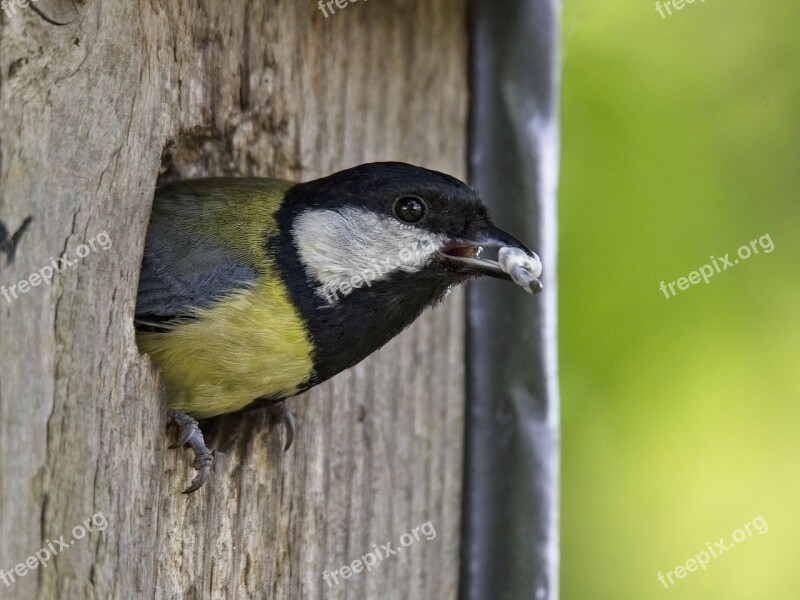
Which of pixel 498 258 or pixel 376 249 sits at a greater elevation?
pixel 376 249

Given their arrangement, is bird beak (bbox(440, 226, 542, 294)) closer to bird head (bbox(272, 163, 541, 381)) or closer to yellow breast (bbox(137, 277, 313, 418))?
bird head (bbox(272, 163, 541, 381))

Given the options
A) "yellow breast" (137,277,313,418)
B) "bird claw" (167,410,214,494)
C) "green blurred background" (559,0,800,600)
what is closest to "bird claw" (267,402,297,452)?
"yellow breast" (137,277,313,418)

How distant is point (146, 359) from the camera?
6.46ft

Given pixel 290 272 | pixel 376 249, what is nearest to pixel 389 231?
pixel 376 249

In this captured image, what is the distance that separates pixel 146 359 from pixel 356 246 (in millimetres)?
593

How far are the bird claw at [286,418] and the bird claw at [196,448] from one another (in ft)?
0.78

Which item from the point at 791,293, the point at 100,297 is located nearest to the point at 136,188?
the point at 100,297

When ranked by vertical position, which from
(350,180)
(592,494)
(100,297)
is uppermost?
(350,180)

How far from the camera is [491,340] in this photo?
270 centimetres

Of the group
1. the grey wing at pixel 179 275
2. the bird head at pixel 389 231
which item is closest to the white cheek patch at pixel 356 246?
Result: the bird head at pixel 389 231

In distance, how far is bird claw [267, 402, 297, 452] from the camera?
236 cm

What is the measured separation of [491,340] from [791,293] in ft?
5.57

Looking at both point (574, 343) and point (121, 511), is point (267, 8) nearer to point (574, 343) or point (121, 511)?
point (121, 511)

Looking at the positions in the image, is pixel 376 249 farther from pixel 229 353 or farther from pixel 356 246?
pixel 229 353
